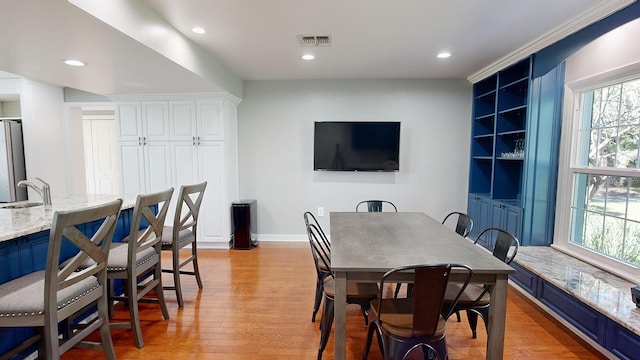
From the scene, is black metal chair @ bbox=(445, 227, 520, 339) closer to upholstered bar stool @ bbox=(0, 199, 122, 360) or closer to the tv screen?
upholstered bar stool @ bbox=(0, 199, 122, 360)

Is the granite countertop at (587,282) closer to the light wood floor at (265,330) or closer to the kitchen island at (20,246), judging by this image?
the light wood floor at (265,330)

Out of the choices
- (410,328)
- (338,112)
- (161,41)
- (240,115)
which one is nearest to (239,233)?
(240,115)

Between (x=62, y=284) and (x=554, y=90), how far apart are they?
13.2 feet

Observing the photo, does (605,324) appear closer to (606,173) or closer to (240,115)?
(606,173)

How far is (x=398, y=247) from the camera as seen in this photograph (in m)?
1.92

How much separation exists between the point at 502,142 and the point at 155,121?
4462 millimetres

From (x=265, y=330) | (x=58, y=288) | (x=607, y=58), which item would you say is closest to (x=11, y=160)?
(x=58, y=288)

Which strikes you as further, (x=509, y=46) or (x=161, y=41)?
(x=509, y=46)

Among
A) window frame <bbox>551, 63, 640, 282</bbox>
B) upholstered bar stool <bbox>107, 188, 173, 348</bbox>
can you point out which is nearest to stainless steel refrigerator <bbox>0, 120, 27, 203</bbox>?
upholstered bar stool <bbox>107, 188, 173, 348</bbox>

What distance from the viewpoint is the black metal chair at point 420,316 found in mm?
1411

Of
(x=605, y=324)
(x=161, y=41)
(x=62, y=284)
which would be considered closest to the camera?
(x=62, y=284)

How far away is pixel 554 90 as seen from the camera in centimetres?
291

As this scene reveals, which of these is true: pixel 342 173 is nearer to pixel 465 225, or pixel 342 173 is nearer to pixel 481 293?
pixel 465 225

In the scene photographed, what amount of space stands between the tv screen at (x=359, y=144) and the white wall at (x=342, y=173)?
0.47ft
